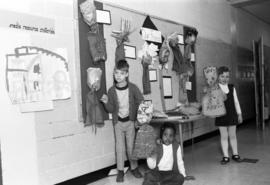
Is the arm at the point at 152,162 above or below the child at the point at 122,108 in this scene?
below

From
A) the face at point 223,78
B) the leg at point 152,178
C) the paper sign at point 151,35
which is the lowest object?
the leg at point 152,178

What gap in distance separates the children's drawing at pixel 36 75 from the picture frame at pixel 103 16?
683mm

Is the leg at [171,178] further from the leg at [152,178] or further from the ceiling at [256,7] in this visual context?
the ceiling at [256,7]

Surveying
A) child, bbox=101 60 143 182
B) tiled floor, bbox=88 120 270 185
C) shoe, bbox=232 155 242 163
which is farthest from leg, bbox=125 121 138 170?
shoe, bbox=232 155 242 163

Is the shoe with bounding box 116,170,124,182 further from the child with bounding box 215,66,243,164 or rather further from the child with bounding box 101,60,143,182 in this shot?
the child with bounding box 215,66,243,164

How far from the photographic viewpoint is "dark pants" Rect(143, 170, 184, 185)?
117 inches

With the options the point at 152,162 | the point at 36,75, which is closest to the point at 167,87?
the point at 152,162

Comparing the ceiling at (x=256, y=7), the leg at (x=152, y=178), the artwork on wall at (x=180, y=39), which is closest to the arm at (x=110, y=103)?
the leg at (x=152, y=178)

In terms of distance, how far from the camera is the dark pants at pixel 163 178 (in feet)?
9.75

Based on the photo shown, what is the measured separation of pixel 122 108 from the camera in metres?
3.53

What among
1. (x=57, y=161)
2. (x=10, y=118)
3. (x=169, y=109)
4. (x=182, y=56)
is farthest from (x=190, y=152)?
(x=10, y=118)

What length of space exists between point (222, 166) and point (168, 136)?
1.16 meters

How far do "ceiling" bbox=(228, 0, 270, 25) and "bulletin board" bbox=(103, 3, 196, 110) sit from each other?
2640 mm

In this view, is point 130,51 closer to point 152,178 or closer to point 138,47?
point 138,47
